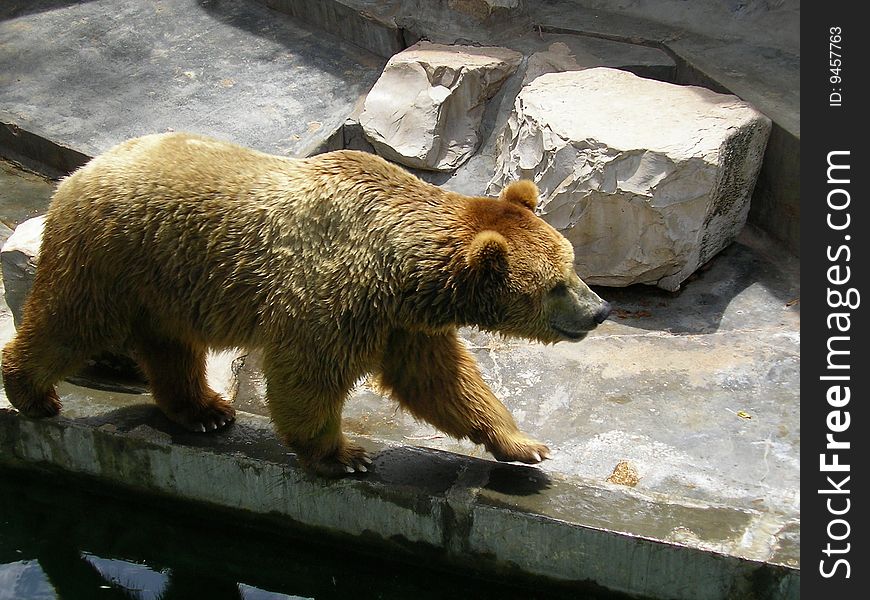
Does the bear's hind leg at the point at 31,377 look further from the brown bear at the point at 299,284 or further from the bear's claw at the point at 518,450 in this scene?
the bear's claw at the point at 518,450

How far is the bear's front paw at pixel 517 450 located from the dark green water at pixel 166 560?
1.81 ft

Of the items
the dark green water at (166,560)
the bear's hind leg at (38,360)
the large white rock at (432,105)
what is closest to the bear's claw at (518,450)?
the dark green water at (166,560)

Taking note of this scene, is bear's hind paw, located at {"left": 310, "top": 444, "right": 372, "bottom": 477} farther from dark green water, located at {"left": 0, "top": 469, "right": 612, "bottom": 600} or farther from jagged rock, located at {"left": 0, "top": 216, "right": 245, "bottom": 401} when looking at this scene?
jagged rock, located at {"left": 0, "top": 216, "right": 245, "bottom": 401}

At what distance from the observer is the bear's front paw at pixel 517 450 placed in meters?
4.80

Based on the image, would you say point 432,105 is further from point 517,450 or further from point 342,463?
point 342,463

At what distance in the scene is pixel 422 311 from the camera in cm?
436

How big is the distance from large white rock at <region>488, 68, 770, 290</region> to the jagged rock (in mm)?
2401

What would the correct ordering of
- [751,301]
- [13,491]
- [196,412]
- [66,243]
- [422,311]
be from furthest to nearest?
[751,301], [13,491], [196,412], [66,243], [422,311]

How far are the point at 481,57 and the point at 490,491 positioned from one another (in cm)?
466

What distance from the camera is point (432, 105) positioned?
805cm

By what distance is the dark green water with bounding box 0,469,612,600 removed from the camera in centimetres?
471

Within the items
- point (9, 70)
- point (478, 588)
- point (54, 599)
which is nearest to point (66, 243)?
point (54, 599)

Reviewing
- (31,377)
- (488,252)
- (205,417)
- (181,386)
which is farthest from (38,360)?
(488,252)

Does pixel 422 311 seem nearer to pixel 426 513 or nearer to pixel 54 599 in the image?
pixel 426 513
